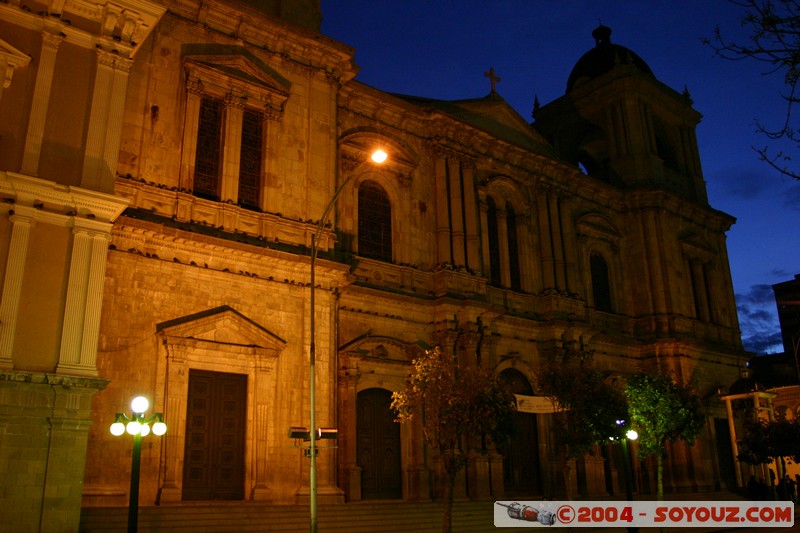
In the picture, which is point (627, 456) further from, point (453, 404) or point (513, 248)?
point (513, 248)

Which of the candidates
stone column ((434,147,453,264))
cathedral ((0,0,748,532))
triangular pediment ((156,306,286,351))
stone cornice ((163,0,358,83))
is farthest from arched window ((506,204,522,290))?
triangular pediment ((156,306,286,351))

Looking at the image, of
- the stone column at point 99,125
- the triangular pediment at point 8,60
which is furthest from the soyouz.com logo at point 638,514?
the triangular pediment at point 8,60

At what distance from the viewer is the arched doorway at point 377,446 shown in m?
22.4

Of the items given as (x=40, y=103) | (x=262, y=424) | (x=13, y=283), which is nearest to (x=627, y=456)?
(x=262, y=424)

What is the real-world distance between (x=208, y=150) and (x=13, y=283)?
8341 mm

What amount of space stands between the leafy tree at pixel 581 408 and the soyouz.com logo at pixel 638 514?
5.68ft

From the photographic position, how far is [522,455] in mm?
26984

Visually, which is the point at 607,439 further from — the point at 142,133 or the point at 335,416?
the point at 142,133

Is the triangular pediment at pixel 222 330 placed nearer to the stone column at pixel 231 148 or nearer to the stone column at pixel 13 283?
the stone column at pixel 231 148

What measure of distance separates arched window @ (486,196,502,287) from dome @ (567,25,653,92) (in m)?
14.1

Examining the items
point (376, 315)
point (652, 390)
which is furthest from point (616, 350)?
point (376, 315)

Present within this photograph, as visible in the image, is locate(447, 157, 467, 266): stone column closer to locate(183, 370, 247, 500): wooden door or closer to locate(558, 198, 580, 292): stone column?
locate(558, 198, 580, 292): stone column

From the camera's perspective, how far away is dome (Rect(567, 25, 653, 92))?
39844mm

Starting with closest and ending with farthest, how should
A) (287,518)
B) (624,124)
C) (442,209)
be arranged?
(287,518)
(442,209)
(624,124)
